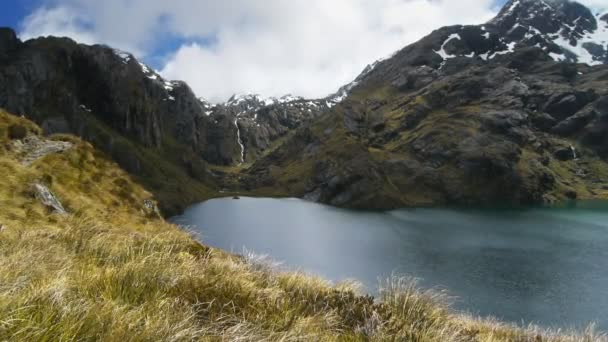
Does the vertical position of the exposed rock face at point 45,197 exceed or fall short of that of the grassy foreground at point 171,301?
it exceeds it

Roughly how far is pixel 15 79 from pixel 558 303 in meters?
219

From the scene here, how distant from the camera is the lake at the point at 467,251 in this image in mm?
64312

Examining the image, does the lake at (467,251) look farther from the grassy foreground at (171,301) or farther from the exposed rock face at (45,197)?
the grassy foreground at (171,301)

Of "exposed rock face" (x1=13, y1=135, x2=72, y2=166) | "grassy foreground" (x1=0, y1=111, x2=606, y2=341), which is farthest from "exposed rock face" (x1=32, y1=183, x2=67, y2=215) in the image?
"exposed rock face" (x1=13, y1=135, x2=72, y2=166)

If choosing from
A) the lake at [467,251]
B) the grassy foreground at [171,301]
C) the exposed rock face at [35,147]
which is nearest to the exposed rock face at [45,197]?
A: the grassy foreground at [171,301]

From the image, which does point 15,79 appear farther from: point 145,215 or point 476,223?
point 145,215

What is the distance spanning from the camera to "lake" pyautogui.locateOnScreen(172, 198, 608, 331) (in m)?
64.3

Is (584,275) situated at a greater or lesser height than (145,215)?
lesser

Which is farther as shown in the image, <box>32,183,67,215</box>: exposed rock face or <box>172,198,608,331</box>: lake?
<box>172,198,608,331</box>: lake

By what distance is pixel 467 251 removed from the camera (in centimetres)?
9956

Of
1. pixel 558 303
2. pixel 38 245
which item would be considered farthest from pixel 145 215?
pixel 558 303

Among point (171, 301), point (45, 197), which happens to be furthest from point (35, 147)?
point (171, 301)

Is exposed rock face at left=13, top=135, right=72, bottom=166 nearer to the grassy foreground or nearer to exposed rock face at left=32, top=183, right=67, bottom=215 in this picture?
exposed rock face at left=32, top=183, right=67, bottom=215

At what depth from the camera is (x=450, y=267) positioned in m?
85.2
